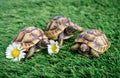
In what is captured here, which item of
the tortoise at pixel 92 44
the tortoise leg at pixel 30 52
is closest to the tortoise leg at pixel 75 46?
the tortoise at pixel 92 44

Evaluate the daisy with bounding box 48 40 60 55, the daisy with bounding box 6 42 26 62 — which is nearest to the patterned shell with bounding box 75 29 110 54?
the daisy with bounding box 48 40 60 55

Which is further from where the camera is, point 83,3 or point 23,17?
point 83,3

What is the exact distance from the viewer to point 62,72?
3078mm

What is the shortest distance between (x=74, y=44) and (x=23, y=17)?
131 centimetres

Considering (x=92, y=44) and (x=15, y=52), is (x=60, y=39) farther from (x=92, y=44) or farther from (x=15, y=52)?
(x=15, y=52)

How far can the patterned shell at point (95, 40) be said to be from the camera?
3318 mm

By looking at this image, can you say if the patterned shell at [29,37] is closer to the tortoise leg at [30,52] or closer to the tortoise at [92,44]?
the tortoise leg at [30,52]

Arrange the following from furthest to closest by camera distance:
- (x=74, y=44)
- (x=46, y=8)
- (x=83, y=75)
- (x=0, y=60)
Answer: (x=46, y=8) → (x=74, y=44) → (x=0, y=60) → (x=83, y=75)

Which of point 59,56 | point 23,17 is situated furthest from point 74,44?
point 23,17

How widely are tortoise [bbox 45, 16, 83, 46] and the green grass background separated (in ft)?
0.35

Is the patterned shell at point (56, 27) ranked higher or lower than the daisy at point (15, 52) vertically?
higher

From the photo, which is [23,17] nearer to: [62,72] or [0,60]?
[0,60]

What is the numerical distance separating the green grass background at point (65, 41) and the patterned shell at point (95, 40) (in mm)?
94

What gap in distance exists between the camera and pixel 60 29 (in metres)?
3.66
